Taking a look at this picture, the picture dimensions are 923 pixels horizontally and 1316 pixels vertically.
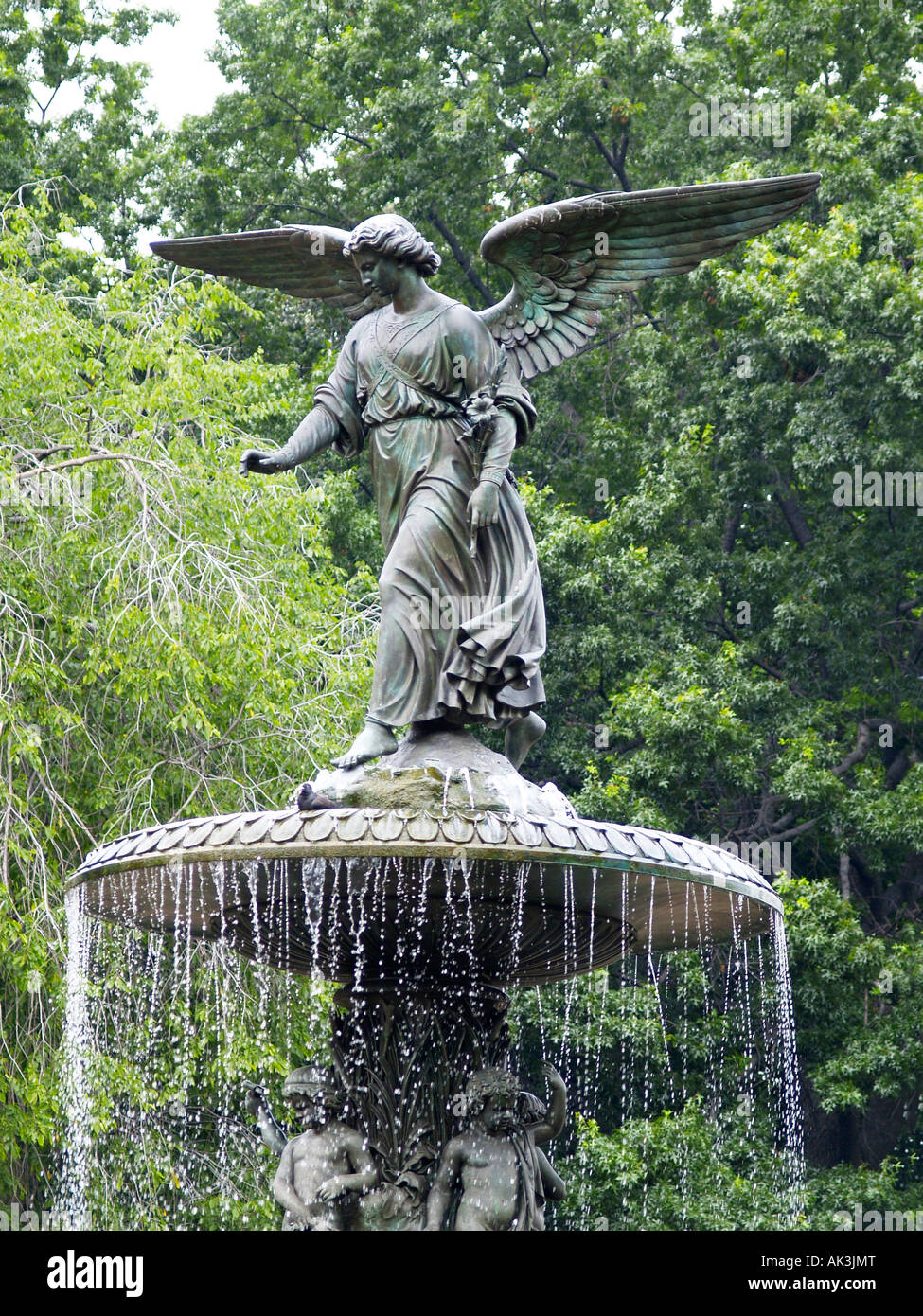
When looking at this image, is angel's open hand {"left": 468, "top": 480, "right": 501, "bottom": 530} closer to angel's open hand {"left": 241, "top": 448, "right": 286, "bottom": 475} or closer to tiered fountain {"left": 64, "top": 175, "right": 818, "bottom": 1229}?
tiered fountain {"left": 64, "top": 175, "right": 818, "bottom": 1229}

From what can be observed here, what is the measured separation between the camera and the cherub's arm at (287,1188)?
6.36m

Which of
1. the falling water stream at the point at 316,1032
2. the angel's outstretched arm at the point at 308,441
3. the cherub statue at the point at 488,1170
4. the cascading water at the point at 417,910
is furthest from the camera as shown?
the angel's outstretched arm at the point at 308,441

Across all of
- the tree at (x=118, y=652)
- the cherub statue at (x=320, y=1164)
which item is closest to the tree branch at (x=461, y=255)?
the tree at (x=118, y=652)

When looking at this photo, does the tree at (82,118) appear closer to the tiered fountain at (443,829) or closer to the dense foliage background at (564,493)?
the dense foliage background at (564,493)

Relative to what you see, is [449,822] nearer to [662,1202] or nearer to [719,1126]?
[662,1202]

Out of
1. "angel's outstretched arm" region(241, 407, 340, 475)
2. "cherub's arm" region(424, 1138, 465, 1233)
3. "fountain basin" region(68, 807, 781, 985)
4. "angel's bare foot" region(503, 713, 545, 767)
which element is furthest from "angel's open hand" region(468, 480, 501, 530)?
"cherub's arm" region(424, 1138, 465, 1233)

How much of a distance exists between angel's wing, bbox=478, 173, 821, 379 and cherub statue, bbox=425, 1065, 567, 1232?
9.03 ft

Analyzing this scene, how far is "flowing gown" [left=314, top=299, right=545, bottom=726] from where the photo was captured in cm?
669

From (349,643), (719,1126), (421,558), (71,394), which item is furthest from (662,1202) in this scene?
(421,558)

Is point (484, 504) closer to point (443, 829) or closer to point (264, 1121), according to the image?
point (443, 829)

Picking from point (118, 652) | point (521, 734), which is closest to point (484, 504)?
point (521, 734)

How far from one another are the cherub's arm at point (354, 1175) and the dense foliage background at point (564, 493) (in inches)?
168

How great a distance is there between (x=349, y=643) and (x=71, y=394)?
2.55 metres

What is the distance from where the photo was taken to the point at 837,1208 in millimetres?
15086
